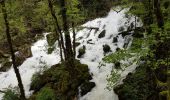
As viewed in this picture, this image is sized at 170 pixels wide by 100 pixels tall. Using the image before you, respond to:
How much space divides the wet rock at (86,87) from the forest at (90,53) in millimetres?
37

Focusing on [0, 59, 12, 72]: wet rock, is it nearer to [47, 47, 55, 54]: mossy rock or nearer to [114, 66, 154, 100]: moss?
[47, 47, 55, 54]: mossy rock

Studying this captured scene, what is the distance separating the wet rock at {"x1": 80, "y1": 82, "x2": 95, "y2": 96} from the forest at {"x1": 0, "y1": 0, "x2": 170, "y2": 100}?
4 centimetres

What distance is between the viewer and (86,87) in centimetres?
1855

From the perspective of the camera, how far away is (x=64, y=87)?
18.8m

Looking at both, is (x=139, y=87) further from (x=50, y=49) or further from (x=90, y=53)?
(x=50, y=49)

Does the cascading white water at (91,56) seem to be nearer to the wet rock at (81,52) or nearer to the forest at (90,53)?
the forest at (90,53)

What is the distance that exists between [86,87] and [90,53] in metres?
6.06

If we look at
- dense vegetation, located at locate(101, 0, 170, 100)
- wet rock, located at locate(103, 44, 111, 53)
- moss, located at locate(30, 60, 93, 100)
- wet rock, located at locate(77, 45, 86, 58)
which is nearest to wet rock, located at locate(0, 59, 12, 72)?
moss, located at locate(30, 60, 93, 100)

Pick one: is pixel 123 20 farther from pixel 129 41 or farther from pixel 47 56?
pixel 47 56

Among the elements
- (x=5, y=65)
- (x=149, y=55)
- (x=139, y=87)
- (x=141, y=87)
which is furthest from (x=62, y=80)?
(x=149, y=55)

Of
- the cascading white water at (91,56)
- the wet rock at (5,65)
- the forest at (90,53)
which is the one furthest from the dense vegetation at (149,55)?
the wet rock at (5,65)

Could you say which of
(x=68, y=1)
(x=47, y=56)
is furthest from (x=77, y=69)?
(x=47, y=56)

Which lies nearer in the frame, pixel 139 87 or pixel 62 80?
pixel 139 87

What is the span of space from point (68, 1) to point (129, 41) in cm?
680
